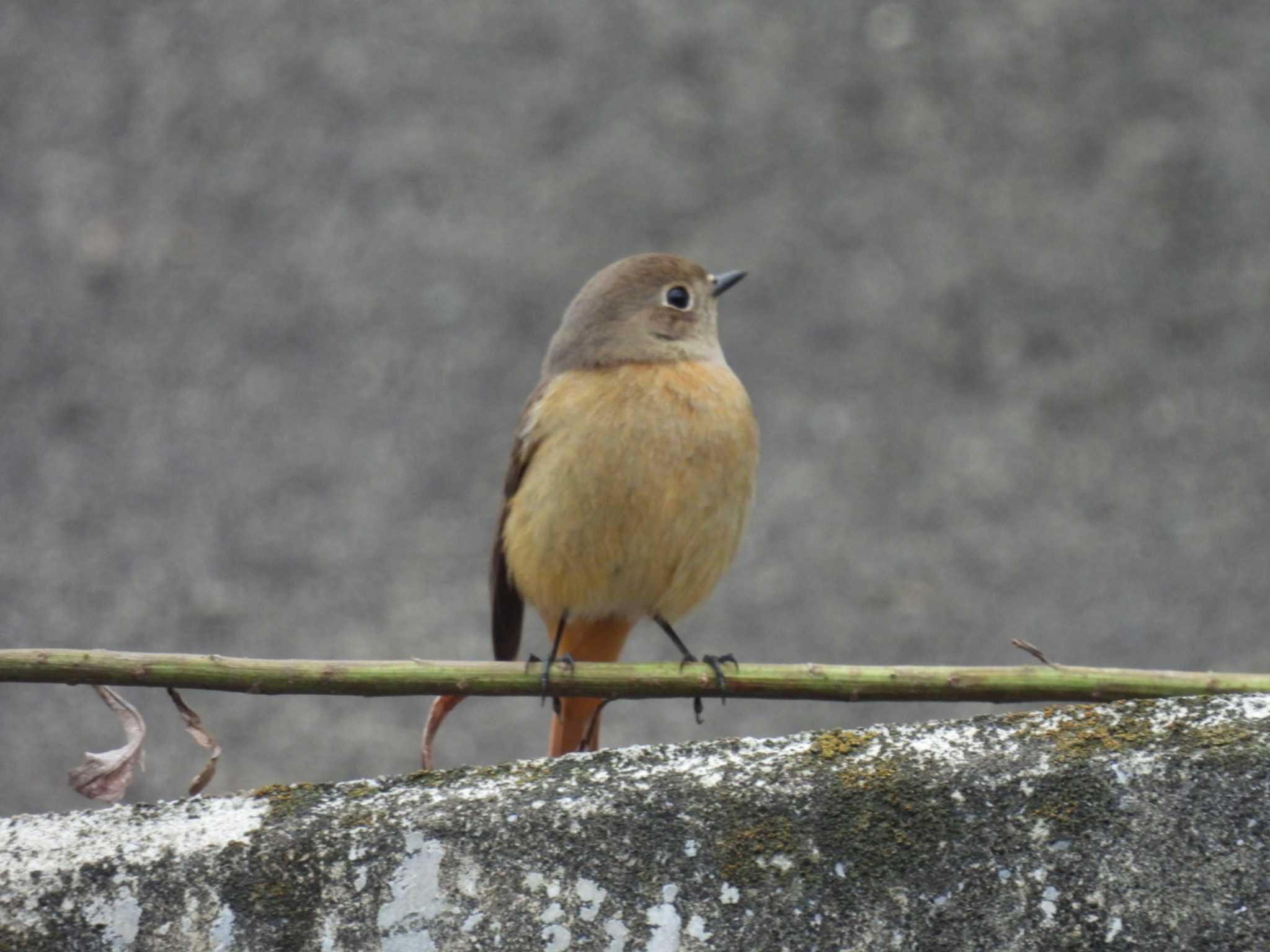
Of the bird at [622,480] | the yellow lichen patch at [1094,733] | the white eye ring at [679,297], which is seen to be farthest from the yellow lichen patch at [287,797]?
the white eye ring at [679,297]

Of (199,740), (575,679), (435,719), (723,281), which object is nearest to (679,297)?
(723,281)

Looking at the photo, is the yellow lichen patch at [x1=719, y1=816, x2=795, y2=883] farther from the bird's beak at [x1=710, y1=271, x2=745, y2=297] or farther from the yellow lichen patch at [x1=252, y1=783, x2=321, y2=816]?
the bird's beak at [x1=710, y1=271, x2=745, y2=297]

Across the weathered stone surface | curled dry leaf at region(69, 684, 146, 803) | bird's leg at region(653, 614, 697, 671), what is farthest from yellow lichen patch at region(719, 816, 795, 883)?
bird's leg at region(653, 614, 697, 671)

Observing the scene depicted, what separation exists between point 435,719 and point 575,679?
1.06 feet

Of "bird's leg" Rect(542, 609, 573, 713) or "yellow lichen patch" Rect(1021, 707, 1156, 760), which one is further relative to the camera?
"bird's leg" Rect(542, 609, 573, 713)

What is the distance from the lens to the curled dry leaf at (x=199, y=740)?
6.18 feet

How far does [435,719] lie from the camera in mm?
2250

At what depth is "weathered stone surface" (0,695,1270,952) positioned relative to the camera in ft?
5.41

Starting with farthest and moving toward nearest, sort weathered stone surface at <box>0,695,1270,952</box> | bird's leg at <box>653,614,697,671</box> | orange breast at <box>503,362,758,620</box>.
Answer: bird's leg at <box>653,614,697,671</box> < orange breast at <box>503,362,758,620</box> < weathered stone surface at <box>0,695,1270,952</box>

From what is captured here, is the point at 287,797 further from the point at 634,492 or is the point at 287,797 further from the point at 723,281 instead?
the point at 723,281

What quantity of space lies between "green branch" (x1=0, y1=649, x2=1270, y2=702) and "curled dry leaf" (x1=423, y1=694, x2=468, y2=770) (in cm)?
14

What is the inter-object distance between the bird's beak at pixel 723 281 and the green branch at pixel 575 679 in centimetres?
217

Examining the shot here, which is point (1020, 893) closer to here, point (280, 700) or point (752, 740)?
point (752, 740)

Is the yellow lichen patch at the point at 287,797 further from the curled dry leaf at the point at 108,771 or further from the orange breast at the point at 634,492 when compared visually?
the orange breast at the point at 634,492
